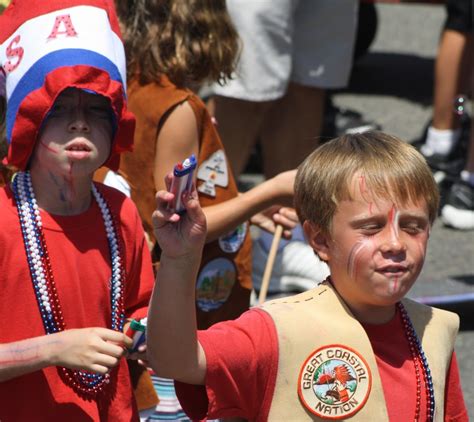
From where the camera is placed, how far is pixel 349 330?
2232mm

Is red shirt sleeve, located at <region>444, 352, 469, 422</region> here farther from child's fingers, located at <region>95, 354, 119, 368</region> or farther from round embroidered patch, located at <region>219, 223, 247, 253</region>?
round embroidered patch, located at <region>219, 223, 247, 253</region>

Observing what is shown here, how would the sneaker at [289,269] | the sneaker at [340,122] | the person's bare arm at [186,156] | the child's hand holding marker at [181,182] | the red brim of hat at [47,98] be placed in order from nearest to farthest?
1. the child's hand holding marker at [181,182]
2. the red brim of hat at [47,98]
3. the person's bare arm at [186,156]
4. the sneaker at [289,269]
5. the sneaker at [340,122]

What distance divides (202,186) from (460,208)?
2738 mm

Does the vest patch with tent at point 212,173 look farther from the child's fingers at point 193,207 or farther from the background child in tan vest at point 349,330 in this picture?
the child's fingers at point 193,207

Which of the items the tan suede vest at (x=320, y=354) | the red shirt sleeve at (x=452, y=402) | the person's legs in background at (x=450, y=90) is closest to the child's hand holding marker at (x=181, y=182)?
the tan suede vest at (x=320, y=354)

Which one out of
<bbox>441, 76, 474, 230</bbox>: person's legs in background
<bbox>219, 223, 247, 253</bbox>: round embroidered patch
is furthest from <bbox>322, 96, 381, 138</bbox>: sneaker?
<bbox>219, 223, 247, 253</bbox>: round embroidered patch

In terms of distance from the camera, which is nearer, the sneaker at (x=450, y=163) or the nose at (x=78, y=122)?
the nose at (x=78, y=122)

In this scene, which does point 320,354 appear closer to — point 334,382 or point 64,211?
point 334,382

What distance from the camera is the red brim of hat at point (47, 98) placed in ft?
7.92

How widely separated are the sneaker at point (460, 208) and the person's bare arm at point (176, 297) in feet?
12.5

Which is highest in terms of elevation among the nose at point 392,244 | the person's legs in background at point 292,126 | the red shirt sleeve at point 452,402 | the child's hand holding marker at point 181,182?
the child's hand holding marker at point 181,182

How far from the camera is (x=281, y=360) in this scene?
2170mm

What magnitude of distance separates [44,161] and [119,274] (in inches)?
11.3

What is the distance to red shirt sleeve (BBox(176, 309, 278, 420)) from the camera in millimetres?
2072
